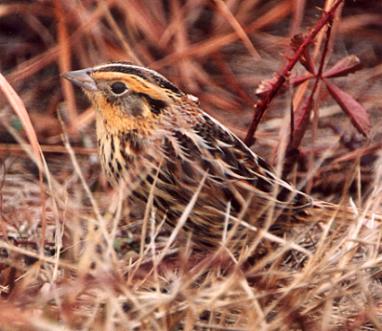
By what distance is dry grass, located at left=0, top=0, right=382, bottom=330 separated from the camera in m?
2.71

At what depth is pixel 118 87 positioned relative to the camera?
3.30 m

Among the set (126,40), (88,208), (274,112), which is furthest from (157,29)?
(88,208)

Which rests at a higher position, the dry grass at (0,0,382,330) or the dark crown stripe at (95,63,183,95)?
the dark crown stripe at (95,63,183,95)

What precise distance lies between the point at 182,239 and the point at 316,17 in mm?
1618

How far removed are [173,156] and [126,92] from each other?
0.23m

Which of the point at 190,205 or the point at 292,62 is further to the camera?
the point at 292,62

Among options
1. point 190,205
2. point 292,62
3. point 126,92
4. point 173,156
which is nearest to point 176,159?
point 173,156

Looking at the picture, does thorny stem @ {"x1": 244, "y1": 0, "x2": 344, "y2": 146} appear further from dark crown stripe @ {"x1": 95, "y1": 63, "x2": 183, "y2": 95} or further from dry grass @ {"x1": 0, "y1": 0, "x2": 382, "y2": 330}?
dark crown stripe @ {"x1": 95, "y1": 63, "x2": 183, "y2": 95}

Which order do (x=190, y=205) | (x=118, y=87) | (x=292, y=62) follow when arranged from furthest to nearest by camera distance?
1. (x=292, y=62)
2. (x=118, y=87)
3. (x=190, y=205)

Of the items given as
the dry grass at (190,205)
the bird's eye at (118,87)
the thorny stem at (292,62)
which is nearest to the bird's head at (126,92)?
the bird's eye at (118,87)

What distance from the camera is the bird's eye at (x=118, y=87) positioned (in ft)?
10.8

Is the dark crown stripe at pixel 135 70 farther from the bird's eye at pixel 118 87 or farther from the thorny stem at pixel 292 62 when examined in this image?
the thorny stem at pixel 292 62

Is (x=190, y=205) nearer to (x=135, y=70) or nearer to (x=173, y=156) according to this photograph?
(x=173, y=156)

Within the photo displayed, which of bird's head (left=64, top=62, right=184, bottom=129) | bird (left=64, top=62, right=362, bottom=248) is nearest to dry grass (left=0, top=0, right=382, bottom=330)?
bird (left=64, top=62, right=362, bottom=248)
